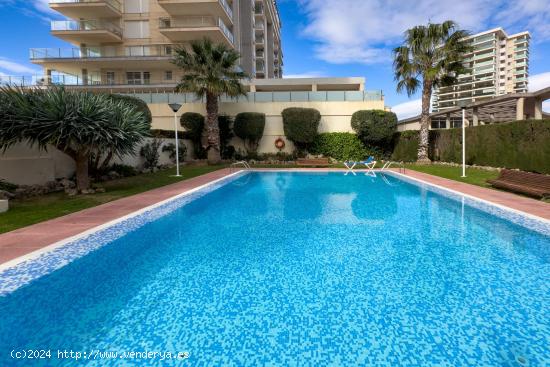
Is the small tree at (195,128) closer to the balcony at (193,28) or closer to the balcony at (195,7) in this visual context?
the balcony at (193,28)

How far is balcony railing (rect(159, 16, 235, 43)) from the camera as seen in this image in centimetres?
3008

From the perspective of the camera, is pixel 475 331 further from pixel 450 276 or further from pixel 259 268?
pixel 259 268

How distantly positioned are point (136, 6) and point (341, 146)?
24239mm

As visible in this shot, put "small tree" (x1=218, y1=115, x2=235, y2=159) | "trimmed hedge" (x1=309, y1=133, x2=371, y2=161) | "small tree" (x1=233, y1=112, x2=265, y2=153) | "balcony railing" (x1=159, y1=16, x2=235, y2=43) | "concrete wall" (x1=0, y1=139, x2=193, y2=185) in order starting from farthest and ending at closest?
1. "balcony railing" (x1=159, y1=16, x2=235, y2=43)
2. "trimmed hedge" (x1=309, y1=133, x2=371, y2=161)
3. "small tree" (x1=218, y1=115, x2=235, y2=159)
4. "small tree" (x1=233, y1=112, x2=265, y2=153)
5. "concrete wall" (x1=0, y1=139, x2=193, y2=185)

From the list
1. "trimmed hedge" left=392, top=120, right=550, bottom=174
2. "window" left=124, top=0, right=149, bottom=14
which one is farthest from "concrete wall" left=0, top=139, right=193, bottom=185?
"window" left=124, top=0, right=149, bottom=14

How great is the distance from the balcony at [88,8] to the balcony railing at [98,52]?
10.1ft

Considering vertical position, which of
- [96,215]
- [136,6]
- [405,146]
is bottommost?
[96,215]

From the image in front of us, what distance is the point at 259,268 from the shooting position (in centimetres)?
516

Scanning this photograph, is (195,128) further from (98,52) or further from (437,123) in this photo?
(437,123)

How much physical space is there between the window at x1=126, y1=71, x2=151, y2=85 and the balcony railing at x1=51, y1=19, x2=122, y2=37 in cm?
369

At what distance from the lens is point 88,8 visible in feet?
102

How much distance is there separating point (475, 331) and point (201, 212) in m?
7.28

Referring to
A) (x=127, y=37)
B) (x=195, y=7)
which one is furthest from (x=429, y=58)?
(x=127, y=37)

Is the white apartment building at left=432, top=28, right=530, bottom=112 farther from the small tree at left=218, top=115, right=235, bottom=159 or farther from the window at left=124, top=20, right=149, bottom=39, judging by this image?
the small tree at left=218, top=115, right=235, bottom=159
